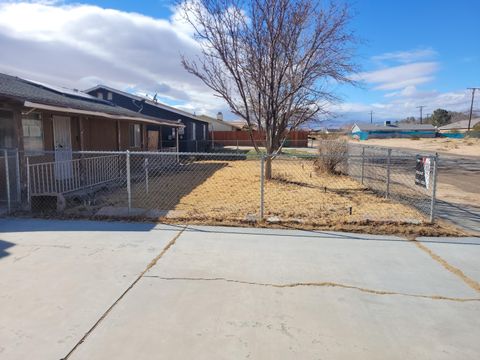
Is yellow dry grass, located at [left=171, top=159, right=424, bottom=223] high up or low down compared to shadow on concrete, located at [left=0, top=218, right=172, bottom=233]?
up

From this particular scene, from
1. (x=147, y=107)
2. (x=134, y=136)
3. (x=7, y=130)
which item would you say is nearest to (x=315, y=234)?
(x=7, y=130)

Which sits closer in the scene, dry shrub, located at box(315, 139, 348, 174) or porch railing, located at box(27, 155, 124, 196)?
porch railing, located at box(27, 155, 124, 196)

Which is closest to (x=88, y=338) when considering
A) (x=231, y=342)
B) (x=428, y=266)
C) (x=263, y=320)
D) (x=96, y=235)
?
(x=231, y=342)

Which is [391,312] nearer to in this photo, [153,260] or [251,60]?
[153,260]

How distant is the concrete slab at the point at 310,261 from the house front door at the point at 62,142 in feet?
21.5

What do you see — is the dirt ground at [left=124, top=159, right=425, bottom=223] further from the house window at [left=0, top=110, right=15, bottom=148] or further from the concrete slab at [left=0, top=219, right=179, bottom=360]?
the house window at [left=0, top=110, right=15, bottom=148]

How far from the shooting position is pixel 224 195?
9.54 m

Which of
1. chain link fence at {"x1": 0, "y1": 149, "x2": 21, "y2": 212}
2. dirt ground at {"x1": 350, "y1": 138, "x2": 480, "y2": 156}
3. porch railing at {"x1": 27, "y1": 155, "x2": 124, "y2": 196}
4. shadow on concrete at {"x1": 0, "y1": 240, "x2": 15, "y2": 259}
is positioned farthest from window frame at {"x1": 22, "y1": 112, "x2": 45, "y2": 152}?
dirt ground at {"x1": 350, "y1": 138, "x2": 480, "y2": 156}

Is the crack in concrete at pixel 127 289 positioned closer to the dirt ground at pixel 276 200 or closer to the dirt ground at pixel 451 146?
the dirt ground at pixel 276 200

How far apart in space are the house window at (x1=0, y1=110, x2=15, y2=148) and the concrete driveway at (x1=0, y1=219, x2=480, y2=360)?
152 inches


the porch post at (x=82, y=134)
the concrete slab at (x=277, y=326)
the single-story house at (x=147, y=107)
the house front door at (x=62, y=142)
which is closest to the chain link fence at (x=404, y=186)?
the concrete slab at (x=277, y=326)

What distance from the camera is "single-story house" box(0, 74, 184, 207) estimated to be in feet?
27.6

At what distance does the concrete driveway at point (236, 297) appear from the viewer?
2.85m

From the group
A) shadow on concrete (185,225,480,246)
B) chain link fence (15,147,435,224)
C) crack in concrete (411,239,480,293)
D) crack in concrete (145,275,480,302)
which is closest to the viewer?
crack in concrete (145,275,480,302)
